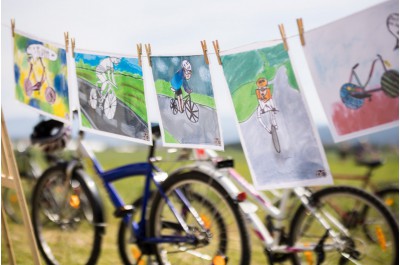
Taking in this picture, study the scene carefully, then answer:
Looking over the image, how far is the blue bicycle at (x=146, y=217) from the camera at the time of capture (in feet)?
7.75

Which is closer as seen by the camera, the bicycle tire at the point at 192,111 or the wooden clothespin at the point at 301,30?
the wooden clothespin at the point at 301,30

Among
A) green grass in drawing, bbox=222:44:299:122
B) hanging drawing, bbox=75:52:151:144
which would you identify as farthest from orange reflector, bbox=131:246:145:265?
green grass in drawing, bbox=222:44:299:122

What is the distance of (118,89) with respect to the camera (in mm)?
2496

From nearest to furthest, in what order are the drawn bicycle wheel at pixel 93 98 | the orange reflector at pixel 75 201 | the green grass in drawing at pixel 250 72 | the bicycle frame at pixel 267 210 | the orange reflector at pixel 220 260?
1. the green grass in drawing at pixel 250 72
2. the bicycle frame at pixel 267 210
3. the orange reflector at pixel 220 260
4. the drawn bicycle wheel at pixel 93 98
5. the orange reflector at pixel 75 201

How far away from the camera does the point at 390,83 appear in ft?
5.99

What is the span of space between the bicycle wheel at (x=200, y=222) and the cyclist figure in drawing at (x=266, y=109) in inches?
12.7

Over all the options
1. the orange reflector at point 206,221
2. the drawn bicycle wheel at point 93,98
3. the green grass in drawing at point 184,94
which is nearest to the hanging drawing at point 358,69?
the green grass in drawing at point 184,94

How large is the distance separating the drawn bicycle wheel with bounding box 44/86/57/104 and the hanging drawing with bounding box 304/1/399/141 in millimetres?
1351

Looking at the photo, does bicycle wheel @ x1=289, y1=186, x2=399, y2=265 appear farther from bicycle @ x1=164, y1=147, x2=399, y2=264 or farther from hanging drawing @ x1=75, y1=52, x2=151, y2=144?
hanging drawing @ x1=75, y1=52, x2=151, y2=144

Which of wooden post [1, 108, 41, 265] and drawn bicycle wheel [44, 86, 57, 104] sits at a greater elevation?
drawn bicycle wheel [44, 86, 57, 104]

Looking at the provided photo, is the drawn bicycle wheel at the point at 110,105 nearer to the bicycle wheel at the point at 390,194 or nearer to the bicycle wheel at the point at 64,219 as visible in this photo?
the bicycle wheel at the point at 64,219

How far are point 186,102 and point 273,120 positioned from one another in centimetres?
38

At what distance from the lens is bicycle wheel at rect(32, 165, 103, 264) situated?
2791mm

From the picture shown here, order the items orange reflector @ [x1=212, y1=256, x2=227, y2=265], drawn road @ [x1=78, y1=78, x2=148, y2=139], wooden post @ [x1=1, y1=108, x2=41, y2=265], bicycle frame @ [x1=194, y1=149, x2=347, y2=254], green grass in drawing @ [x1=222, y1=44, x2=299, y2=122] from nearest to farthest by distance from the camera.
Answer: green grass in drawing @ [x1=222, y1=44, x2=299, y2=122], bicycle frame @ [x1=194, y1=149, x2=347, y2=254], orange reflector @ [x1=212, y1=256, x2=227, y2=265], drawn road @ [x1=78, y1=78, x2=148, y2=139], wooden post @ [x1=1, y1=108, x2=41, y2=265]
